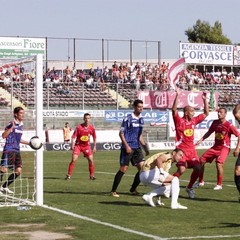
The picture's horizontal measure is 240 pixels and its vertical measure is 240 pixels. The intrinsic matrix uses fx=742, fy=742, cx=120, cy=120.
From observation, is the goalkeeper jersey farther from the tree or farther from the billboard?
the tree

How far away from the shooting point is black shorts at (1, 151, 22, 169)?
16906 mm

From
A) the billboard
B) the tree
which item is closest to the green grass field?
the billboard

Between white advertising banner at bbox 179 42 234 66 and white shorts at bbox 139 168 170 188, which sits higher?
white advertising banner at bbox 179 42 234 66

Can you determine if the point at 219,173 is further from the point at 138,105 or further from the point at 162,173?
the point at 162,173

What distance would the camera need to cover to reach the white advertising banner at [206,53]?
61.3m

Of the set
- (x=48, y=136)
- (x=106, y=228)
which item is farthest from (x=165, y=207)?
(x=48, y=136)

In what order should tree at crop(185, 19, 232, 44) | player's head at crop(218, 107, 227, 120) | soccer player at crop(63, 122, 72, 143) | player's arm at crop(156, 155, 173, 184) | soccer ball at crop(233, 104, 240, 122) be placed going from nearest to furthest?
player's arm at crop(156, 155, 173, 184), soccer ball at crop(233, 104, 240, 122), player's head at crop(218, 107, 227, 120), soccer player at crop(63, 122, 72, 143), tree at crop(185, 19, 232, 44)

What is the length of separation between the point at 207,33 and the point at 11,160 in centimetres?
7960

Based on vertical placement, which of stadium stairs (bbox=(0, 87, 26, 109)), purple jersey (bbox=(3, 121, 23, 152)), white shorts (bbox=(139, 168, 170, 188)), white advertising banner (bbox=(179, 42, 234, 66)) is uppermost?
white advertising banner (bbox=(179, 42, 234, 66))

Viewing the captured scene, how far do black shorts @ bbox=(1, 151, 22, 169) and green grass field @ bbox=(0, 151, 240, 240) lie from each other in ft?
3.13

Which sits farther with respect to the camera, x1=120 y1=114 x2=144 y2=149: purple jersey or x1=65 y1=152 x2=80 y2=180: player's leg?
x1=65 y1=152 x2=80 y2=180: player's leg

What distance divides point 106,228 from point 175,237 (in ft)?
4.31

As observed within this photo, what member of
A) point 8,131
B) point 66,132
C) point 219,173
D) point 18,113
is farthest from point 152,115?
point 8,131

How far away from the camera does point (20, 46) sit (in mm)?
57281
